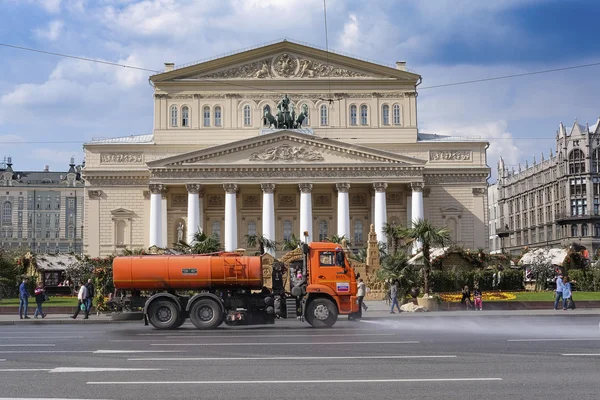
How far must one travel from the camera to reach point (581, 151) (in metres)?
112

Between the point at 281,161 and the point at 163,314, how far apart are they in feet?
149

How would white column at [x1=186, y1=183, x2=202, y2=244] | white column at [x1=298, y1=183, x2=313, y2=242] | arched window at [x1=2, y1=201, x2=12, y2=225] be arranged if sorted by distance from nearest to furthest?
white column at [x1=186, y1=183, x2=202, y2=244]
white column at [x1=298, y1=183, x2=313, y2=242]
arched window at [x1=2, y1=201, x2=12, y2=225]

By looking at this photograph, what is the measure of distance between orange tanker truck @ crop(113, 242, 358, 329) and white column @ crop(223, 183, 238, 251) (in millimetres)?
42300

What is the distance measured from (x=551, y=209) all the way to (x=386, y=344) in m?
102

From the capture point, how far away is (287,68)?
81000 millimetres

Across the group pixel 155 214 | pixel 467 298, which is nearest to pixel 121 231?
pixel 155 214

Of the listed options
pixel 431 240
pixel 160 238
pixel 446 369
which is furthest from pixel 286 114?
pixel 446 369

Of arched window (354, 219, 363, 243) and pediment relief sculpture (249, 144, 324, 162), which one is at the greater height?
pediment relief sculpture (249, 144, 324, 162)

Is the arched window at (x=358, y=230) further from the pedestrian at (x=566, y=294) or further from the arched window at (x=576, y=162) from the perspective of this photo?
the arched window at (x=576, y=162)

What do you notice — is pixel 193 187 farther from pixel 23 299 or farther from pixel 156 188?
pixel 23 299

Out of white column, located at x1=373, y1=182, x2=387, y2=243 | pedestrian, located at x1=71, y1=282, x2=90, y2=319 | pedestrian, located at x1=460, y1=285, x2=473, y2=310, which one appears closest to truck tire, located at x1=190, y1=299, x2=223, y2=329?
pedestrian, located at x1=71, y1=282, x2=90, y2=319

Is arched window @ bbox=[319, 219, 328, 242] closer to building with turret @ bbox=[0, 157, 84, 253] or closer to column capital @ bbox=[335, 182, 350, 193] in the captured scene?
column capital @ bbox=[335, 182, 350, 193]

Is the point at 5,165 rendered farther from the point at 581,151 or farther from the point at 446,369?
the point at 446,369

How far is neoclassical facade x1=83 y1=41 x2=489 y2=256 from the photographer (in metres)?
73.6
